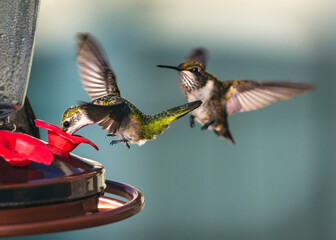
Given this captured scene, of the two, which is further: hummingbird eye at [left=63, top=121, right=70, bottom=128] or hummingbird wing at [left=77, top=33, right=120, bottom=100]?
hummingbird wing at [left=77, top=33, right=120, bottom=100]

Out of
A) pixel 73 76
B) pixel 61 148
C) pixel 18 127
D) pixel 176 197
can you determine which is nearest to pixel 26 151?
pixel 61 148

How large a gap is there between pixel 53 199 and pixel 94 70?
0.62 meters

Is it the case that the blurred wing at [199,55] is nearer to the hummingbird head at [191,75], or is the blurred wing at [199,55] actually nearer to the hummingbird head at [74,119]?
the hummingbird head at [191,75]

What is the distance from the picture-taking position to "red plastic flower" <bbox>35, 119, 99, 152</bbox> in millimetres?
1385

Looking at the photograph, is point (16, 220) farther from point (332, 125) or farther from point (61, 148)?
point (332, 125)

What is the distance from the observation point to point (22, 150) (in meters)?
1.24

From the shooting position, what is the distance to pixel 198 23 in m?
6.89

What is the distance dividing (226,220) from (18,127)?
5786mm

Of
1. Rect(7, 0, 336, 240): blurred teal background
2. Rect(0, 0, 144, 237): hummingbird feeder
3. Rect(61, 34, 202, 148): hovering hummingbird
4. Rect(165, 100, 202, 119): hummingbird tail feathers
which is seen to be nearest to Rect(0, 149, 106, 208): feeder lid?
Rect(0, 0, 144, 237): hummingbird feeder

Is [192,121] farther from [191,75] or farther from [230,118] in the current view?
[230,118]

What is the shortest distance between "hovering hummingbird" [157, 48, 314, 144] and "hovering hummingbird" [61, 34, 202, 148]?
133 millimetres

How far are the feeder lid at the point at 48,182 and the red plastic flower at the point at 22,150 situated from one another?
37mm

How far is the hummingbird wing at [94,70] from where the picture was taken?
1682 millimetres

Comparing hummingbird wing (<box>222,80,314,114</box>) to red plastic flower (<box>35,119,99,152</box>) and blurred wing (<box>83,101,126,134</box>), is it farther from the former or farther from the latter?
red plastic flower (<box>35,119,99,152</box>)
